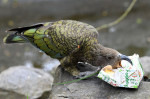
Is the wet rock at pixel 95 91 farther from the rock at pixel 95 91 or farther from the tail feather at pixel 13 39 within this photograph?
the tail feather at pixel 13 39

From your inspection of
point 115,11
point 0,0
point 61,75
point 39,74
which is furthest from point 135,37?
point 0,0

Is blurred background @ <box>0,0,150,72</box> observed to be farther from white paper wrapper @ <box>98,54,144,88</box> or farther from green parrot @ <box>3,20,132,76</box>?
white paper wrapper @ <box>98,54,144,88</box>

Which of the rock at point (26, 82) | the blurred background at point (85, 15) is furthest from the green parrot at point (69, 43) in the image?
the blurred background at point (85, 15)

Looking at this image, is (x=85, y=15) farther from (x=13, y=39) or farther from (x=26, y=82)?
(x=13, y=39)

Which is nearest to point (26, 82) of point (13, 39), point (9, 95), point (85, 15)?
point (9, 95)

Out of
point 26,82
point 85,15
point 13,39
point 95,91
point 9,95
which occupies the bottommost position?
point 95,91

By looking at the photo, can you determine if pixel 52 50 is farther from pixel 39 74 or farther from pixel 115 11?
pixel 115 11
